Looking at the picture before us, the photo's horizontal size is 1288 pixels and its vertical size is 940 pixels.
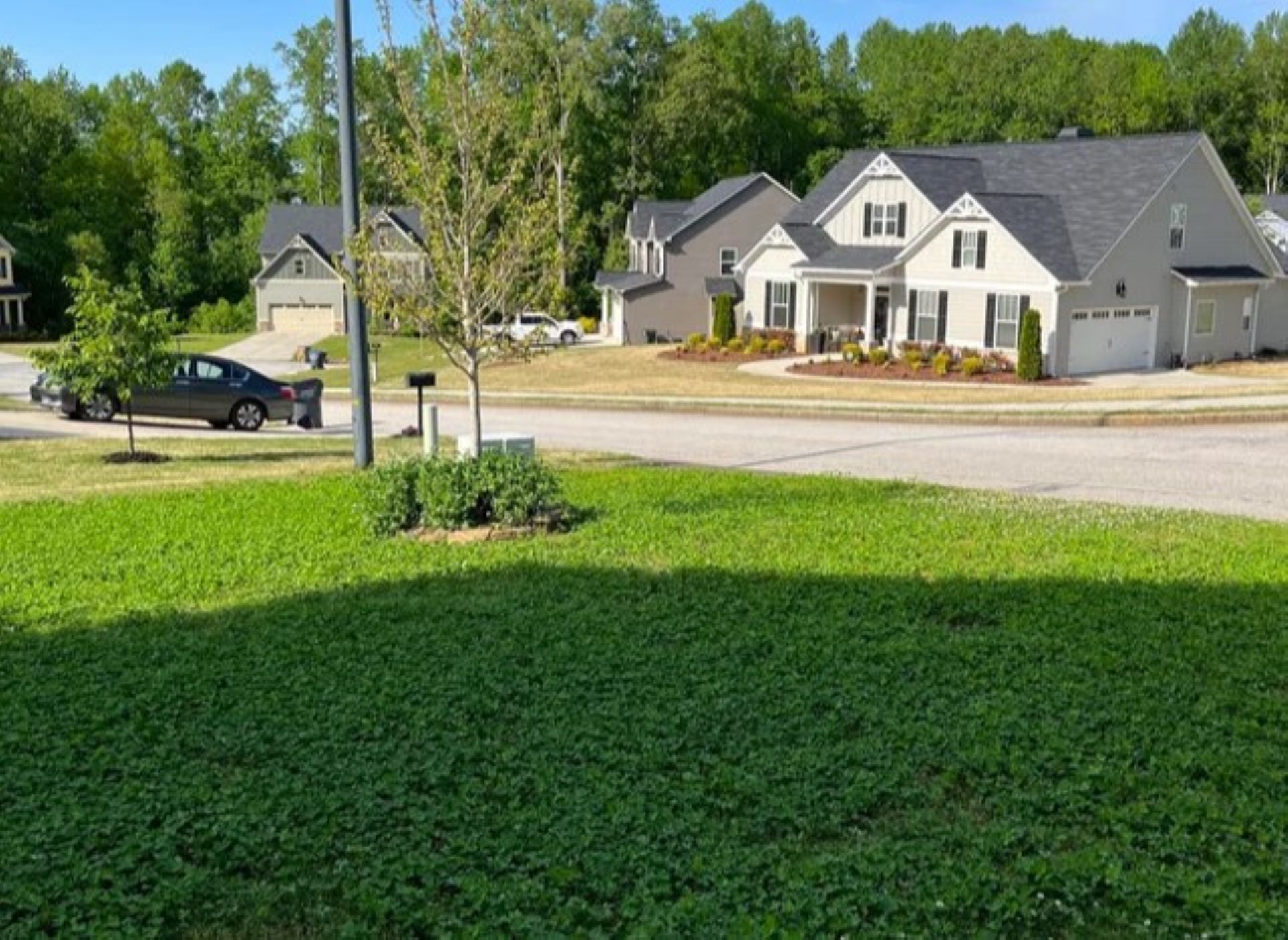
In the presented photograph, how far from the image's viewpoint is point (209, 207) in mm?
82062

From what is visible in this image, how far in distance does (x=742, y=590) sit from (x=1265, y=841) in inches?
184

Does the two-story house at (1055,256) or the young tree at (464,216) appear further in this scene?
the two-story house at (1055,256)

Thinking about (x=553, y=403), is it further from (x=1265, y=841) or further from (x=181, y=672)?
A: (x=1265, y=841)

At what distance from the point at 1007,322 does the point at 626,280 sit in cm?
2072

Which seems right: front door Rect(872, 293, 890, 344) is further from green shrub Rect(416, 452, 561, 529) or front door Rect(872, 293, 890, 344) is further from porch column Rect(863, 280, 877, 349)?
green shrub Rect(416, 452, 561, 529)

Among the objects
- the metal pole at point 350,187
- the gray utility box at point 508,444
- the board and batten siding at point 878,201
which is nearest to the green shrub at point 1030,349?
the board and batten siding at point 878,201

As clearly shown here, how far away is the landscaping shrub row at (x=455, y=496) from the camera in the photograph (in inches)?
475

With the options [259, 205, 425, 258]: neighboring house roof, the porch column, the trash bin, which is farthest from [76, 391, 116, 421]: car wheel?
[259, 205, 425, 258]: neighboring house roof

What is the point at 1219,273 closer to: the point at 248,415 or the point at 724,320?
the point at 724,320

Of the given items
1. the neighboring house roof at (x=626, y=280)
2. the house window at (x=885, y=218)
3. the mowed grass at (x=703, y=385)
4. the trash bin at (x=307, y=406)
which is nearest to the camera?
the trash bin at (x=307, y=406)

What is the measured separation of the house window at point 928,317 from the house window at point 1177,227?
6.74 meters

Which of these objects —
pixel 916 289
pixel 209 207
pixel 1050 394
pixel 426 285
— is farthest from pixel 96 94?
pixel 426 285

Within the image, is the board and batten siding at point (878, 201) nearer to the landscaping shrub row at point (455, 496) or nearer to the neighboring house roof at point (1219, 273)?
the neighboring house roof at point (1219, 273)

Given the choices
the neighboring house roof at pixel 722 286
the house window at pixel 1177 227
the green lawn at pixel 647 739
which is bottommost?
the green lawn at pixel 647 739
